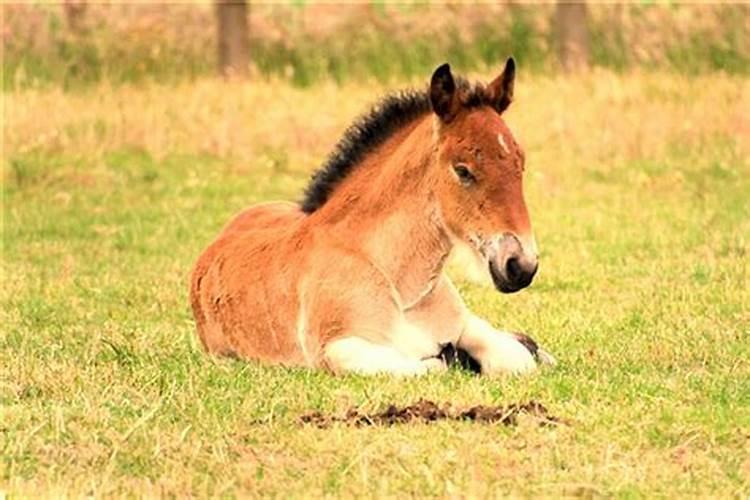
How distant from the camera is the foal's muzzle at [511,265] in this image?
347 inches

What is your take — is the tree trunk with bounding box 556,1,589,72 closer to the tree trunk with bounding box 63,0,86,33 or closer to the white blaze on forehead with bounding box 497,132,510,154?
the tree trunk with bounding box 63,0,86,33

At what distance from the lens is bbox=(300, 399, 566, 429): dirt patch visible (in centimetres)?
807

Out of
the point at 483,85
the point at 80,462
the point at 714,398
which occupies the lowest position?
the point at 80,462

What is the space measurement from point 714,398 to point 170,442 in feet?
7.92

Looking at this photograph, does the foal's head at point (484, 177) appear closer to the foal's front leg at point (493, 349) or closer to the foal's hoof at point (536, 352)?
the foal's front leg at point (493, 349)

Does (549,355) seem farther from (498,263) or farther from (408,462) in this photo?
(408,462)

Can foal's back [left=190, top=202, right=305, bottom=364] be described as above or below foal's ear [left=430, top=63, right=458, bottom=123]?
below

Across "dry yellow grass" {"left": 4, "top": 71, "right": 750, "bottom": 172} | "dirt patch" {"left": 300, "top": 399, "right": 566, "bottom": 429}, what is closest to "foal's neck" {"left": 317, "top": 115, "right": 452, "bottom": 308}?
"dirt patch" {"left": 300, "top": 399, "right": 566, "bottom": 429}

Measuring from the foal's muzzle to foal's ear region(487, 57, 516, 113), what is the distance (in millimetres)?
801

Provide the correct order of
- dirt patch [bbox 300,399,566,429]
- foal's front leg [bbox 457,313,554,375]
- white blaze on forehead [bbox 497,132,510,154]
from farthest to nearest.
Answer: foal's front leg [bbox 457,313,554,375]
white blaze on forehead [bbox 497,132,510,154]
dirt patch [bbox 300,399,566,429]

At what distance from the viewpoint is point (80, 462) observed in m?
7.46

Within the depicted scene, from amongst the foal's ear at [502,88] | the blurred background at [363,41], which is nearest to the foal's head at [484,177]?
the foal's ear at [502,88]

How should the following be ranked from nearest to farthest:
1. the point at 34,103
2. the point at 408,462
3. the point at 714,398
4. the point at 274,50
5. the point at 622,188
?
the point at 408,462 < the point at 714,398 < the point at 622,188 < the point at 34,103 < the point at 274,50

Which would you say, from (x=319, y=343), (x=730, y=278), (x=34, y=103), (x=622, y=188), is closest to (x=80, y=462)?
(x=319, y=343)
